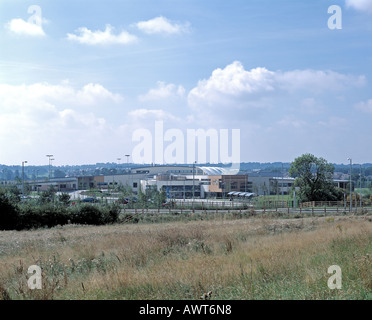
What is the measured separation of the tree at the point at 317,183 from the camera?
71250 millimetres

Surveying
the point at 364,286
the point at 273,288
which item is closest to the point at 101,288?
the point at 273,288

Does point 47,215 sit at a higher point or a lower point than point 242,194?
higher

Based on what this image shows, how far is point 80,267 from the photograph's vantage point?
10430 mm

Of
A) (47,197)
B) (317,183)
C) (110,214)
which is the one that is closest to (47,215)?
(110,214)

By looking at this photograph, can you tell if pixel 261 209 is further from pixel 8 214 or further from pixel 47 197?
pixel 8 214

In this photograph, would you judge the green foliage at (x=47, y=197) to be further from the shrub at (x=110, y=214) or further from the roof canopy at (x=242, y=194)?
the roof canopy at (x=242, y=194)

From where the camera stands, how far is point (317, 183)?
71500 mm

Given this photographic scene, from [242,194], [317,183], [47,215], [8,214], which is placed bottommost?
[242,194]

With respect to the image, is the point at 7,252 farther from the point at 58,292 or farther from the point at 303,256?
the point at 303,256

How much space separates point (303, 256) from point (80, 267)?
538 cm

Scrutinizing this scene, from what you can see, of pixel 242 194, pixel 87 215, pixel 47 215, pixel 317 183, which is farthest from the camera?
pixel 242 194

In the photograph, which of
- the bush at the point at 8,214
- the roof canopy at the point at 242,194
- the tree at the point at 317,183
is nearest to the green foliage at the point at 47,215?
the bush at the point at 8,214

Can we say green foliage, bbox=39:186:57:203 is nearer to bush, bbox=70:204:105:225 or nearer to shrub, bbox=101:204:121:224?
bush, bbox=70:204:105:225

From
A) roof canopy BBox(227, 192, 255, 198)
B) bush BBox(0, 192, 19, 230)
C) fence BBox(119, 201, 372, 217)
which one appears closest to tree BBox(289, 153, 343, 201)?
fence BBox(119, 201, 372, 217)
